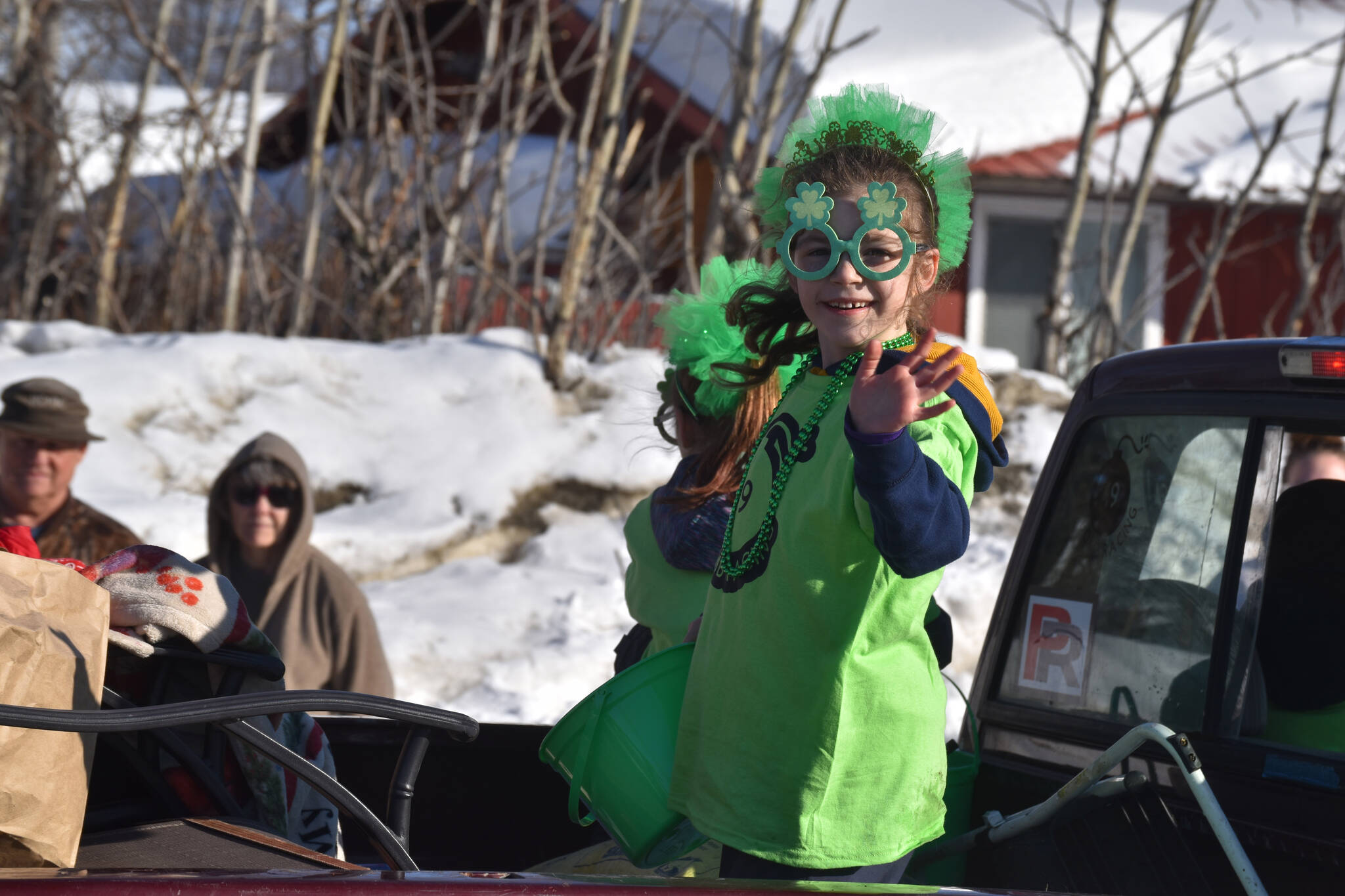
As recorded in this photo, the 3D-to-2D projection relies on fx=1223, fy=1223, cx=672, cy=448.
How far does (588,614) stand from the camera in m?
5.88

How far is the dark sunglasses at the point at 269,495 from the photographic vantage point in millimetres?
4078

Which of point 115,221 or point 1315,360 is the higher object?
point 115,221

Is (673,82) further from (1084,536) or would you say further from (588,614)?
(1084,536)

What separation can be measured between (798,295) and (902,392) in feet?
1.47

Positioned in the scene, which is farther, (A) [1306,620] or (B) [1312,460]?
(B) [1312,460]

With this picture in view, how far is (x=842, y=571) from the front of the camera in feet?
5.14

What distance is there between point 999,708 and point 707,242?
6146 millimetres

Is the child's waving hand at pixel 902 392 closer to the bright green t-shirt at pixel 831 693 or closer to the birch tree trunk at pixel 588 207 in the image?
the bright green t-shirt at pixel 831 693

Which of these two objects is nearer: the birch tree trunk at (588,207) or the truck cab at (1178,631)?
the truck cab at (1178,631)

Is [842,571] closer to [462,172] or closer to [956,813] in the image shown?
[956,813]

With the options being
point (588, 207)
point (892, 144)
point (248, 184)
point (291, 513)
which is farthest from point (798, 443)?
point (248, 184)

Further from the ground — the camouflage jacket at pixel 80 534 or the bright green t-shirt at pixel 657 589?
the bright green t-shirt at pixel 657 589

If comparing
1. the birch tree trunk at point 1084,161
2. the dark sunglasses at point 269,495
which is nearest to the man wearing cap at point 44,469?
the dark sunglasses at point 269,495

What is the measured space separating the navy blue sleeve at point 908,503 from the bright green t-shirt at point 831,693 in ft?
0.23
